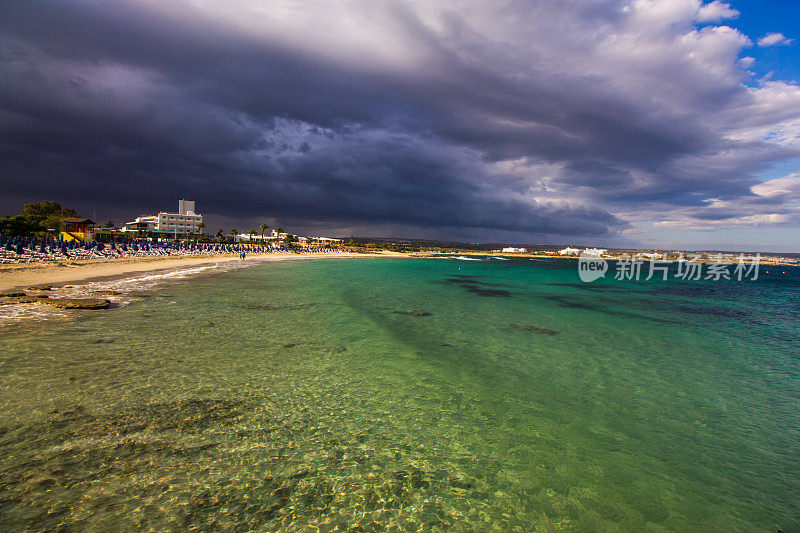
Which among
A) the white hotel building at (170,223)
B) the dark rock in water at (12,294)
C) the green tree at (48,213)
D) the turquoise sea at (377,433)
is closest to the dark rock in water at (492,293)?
the turquoise sea at (377,433)

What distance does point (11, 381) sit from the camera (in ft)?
27.2

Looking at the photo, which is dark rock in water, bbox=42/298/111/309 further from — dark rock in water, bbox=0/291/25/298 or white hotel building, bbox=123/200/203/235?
white hotel building, bbox=123/200/203/235

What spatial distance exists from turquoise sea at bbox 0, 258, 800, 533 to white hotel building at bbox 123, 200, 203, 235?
157116mm

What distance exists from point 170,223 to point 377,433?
173 m

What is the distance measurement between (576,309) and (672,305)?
12.5 metres

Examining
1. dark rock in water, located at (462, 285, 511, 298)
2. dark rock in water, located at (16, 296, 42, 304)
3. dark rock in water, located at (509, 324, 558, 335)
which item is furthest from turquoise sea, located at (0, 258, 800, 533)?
dark rock in water, located at (462, 285, 511, 298)

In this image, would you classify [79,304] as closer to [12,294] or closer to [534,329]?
[12,294]

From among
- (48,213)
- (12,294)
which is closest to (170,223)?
(48,213)

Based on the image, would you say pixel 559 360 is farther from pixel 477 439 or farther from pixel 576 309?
pixel 576 309

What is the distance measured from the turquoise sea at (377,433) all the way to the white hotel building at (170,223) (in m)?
157

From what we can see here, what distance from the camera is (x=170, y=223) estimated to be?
149m

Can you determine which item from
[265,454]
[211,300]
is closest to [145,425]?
[265,454]

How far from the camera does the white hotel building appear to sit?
146375 mm

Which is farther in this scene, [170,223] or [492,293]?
[170,223]
